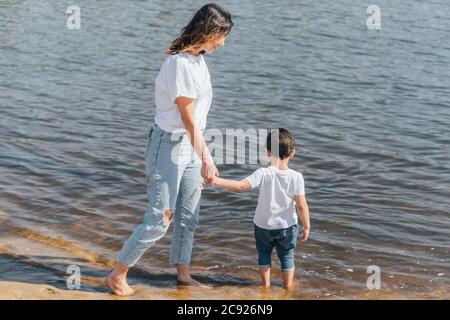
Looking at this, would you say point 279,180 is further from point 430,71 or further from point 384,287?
point 430,71

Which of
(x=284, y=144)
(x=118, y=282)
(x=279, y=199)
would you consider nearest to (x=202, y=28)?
(x=284, y=144)

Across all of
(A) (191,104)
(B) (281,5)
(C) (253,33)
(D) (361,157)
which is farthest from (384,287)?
(B) (281,5)

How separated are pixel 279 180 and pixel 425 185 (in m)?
3.50

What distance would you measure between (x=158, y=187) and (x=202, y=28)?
1067mm

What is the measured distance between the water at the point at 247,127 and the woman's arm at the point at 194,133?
1.12 m

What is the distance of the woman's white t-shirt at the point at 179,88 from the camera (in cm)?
486

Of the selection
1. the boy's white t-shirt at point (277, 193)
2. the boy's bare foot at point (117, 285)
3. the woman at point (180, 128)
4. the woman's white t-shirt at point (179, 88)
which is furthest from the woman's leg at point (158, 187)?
the boy's white t-shirt at point (277, 193)

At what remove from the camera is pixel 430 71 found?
44.8 ft

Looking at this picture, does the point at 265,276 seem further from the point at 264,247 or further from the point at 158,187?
the point at 158,187

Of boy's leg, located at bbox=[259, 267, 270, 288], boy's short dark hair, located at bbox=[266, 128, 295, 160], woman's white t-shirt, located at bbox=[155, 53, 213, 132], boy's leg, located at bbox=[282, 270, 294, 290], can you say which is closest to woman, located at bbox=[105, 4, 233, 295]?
woman's white t-shirt, located at bbox=[155, 53, 213, 132]

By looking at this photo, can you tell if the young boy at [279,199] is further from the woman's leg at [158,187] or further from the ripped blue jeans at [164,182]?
the woman's leg at [158,187]

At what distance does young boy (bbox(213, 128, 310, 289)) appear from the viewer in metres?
5.40

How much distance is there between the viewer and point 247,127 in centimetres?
1069

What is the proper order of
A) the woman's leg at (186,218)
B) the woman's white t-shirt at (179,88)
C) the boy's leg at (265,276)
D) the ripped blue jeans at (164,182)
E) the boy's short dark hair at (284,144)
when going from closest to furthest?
the woman's white t-shirt at (179,88), the ripped blue jeans at (164,182), the woman's leg at (186,218), the boy's short dark hair at (284,144), the boy's leg at (265,276)
